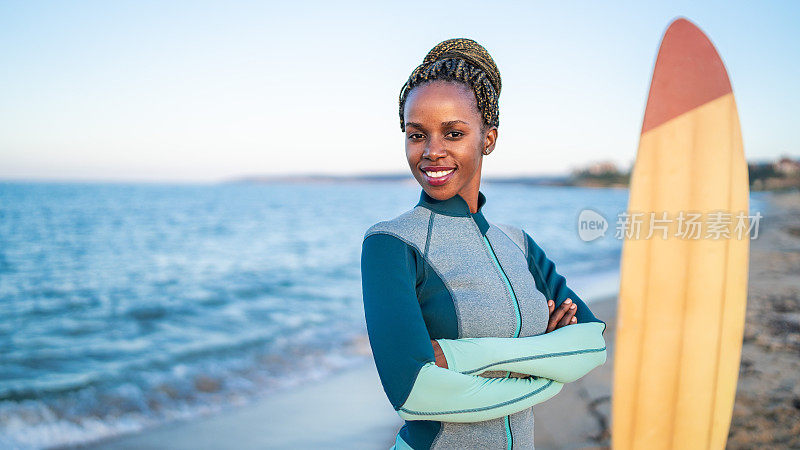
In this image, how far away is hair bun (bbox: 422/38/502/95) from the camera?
1213 mm

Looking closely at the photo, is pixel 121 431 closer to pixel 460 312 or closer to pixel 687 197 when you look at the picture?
pixel 460 312

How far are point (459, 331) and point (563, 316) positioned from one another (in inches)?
14.0

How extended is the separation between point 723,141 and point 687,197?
1.00 ft

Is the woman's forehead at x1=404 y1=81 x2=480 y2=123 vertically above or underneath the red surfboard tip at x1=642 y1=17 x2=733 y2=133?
underneath

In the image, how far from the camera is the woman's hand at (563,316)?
133 cm

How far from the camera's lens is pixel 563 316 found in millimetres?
1334

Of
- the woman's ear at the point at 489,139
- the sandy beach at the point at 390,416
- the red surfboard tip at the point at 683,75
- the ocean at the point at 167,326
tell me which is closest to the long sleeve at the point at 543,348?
A: the woman's ear at the point at 489,139

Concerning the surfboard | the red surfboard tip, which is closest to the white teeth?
the surfboard

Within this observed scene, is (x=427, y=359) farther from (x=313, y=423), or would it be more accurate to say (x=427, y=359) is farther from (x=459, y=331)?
(x=313, y=423)

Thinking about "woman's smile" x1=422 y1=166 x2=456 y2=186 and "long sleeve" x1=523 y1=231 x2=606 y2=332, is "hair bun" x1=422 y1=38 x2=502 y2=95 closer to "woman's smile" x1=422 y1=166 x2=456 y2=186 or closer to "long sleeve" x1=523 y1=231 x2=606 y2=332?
"woman's smile" x1=422 y1=166 x2=456 y2=186

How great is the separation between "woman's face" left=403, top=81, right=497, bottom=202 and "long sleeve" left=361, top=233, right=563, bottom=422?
0.68ft

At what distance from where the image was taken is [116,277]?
1013cm

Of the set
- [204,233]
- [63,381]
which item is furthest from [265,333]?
[204,233]

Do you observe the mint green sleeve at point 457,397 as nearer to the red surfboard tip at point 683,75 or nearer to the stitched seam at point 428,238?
the stitched seam at point 428,238
